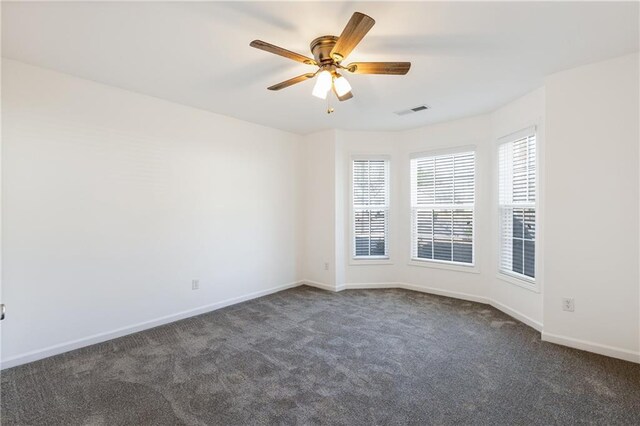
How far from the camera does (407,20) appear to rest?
2.02 metres

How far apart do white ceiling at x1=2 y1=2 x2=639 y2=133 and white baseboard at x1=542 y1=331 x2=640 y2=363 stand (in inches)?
98.6

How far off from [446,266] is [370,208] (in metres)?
1.45

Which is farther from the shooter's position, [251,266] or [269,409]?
[251,266]

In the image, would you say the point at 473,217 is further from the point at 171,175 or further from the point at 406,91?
the point at 171,175

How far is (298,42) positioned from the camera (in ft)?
7.50

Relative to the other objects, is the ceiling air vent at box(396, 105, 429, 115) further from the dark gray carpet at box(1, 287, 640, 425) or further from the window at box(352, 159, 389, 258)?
the dark gray carpet at box(1, 287, 640, 425)

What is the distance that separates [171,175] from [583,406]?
4.22 meters

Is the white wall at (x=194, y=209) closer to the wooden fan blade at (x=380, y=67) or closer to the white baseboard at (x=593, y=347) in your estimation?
the white baseboard at (x=593, y=347)

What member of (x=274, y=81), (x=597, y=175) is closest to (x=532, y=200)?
(x=597, y=175)

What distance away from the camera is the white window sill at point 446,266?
4281 millimetres

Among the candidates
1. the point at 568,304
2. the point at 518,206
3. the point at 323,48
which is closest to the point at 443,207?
the point at 518,206

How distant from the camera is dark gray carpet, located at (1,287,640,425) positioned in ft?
6.42

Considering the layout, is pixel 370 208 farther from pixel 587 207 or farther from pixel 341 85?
pixel 341 85

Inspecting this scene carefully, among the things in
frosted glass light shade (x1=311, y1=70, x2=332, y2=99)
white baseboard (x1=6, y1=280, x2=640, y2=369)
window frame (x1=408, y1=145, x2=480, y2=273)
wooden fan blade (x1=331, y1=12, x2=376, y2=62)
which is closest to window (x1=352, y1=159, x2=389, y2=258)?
window frame (x1=408, y1=145, x2=480, y2=273)
